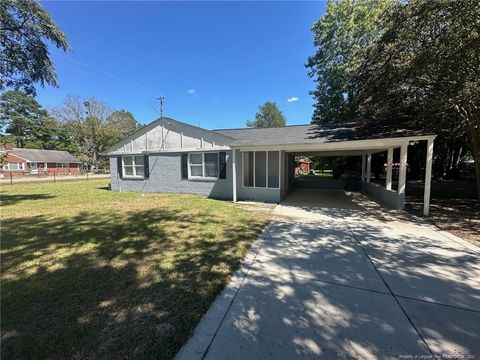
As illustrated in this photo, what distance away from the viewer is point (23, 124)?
50.3 metres

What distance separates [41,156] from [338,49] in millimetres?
48900

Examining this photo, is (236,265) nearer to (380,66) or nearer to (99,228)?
(99,228)

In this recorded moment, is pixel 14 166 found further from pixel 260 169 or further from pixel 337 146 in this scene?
pixel 337 146

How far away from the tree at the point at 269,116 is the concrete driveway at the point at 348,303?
5631 centimetres

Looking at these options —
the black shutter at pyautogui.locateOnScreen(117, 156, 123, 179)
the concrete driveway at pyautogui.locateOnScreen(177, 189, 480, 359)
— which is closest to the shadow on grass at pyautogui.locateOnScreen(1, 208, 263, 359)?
the concrete driveway at pyautogui.locateOnScreen(177, 189, 480, 359)

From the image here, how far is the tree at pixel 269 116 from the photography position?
5878cm

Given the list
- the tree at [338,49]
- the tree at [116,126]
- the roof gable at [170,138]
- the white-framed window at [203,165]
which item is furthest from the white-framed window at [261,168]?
the tree at [116,126]

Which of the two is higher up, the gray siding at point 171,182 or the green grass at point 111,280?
the gray siding at point 171,182

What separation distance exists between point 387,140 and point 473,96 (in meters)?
3.42

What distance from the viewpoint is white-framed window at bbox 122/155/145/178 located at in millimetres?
13086

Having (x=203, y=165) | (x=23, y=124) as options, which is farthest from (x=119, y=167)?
(x=23, y=124)

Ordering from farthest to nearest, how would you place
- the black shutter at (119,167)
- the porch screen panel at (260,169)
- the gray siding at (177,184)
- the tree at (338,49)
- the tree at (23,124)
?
the tree at (23,124) < the tree at (338,49) < the black shutter at (119,167) < the porch screen panel at (260,169) < the gray siding at (177,184)

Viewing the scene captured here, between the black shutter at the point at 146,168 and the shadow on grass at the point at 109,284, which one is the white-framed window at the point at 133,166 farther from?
the shadow on grass at the point at 109,284

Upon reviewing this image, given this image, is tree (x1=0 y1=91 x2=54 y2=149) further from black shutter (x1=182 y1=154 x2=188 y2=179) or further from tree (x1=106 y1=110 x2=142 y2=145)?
black shutter (x1=182 y1=154 x2=188 y2=179)
